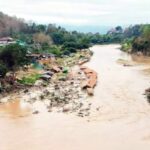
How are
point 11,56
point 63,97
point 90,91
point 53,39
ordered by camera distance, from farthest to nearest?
point 53,39 → point 11,56 → point 90,91 → point 63,97

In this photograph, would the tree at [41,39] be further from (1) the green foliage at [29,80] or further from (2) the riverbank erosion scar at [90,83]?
(1) the green foliage at [29,80]

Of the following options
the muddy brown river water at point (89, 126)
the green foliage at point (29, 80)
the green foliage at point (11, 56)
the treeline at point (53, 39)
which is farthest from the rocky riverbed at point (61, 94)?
the treeline at point (53, 39)

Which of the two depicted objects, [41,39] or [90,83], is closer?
[90,83]

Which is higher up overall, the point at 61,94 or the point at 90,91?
the point at 90,91

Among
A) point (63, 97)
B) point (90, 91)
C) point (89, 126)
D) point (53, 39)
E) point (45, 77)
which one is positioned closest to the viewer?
point (89, 126)

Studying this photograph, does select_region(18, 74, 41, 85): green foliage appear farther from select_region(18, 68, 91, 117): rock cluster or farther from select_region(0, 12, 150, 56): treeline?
select_region(0, 12, 150, 56): treeline

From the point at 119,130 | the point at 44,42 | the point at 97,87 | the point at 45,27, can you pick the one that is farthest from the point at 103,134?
the point at 45,27

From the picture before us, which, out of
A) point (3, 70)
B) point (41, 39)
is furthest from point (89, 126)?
point (41, 39)

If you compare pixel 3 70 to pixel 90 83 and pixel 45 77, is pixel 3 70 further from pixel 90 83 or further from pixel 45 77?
pixel 90 83

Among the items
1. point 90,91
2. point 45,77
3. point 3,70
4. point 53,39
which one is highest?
point 3,70

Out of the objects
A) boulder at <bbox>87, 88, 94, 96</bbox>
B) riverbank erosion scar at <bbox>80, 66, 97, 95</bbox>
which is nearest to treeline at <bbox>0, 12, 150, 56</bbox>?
riverbank erosion scar at <bbox>80, 66, 97, 95</bbox>
